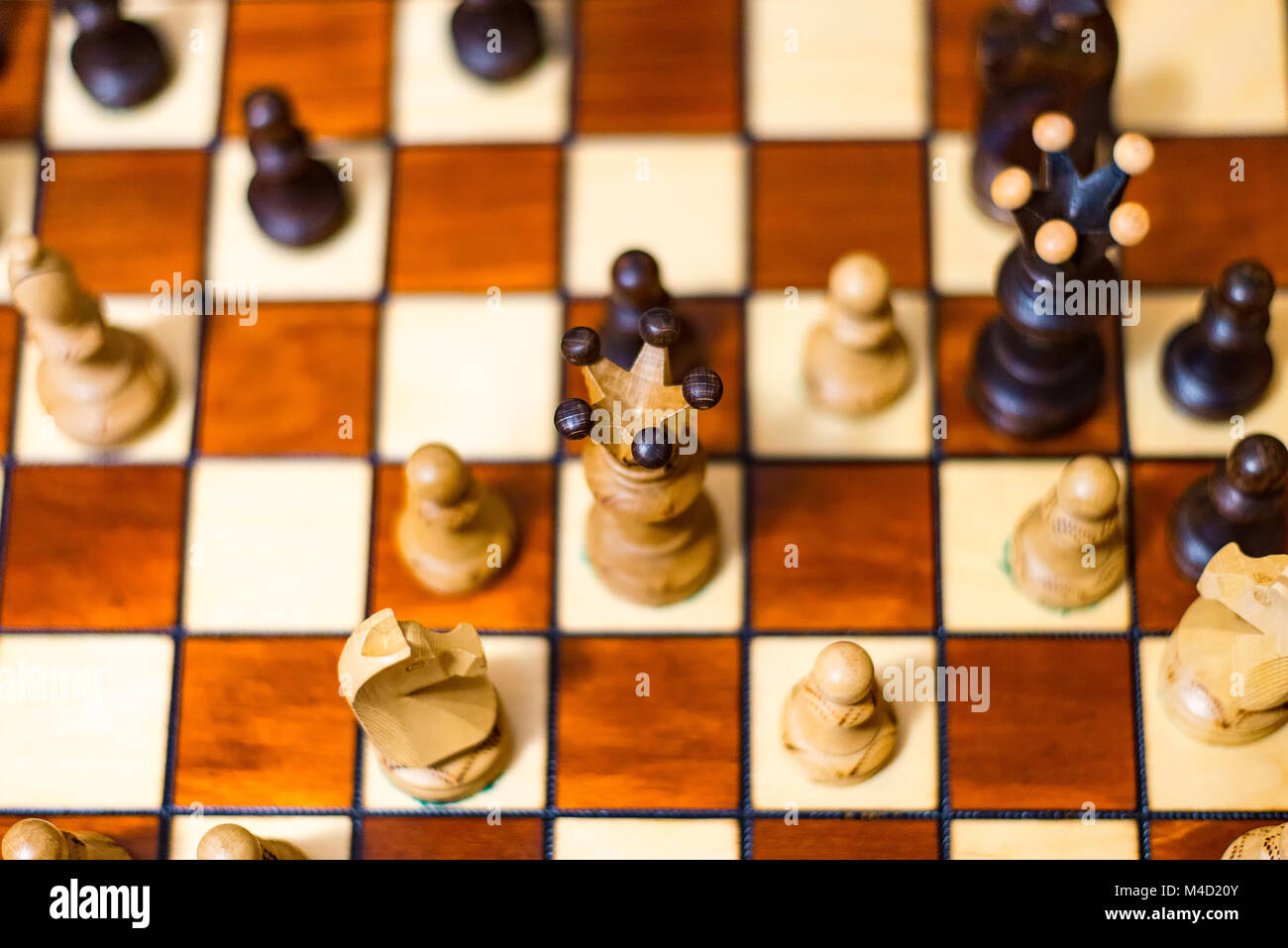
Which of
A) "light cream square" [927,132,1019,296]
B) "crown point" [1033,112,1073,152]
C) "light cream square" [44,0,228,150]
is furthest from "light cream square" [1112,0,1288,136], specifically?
"light cream square" [44,0,228,150]

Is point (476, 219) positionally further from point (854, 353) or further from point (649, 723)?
point (649, 723)

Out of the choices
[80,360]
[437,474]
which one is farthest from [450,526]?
[80,360]

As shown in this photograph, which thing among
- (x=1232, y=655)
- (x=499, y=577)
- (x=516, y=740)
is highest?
(x=499, y=577)

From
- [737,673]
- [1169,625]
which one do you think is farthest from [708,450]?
[1169,625]

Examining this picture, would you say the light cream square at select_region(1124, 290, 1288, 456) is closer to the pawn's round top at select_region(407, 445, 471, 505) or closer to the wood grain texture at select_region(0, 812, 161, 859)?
the pawn's round top at select_region(407, 445, 471, 505)

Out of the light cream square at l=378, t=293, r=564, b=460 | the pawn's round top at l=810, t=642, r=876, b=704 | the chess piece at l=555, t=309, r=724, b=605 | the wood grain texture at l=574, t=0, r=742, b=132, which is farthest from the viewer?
the wood grain texture at l=574, t=0, r=742, b=132
